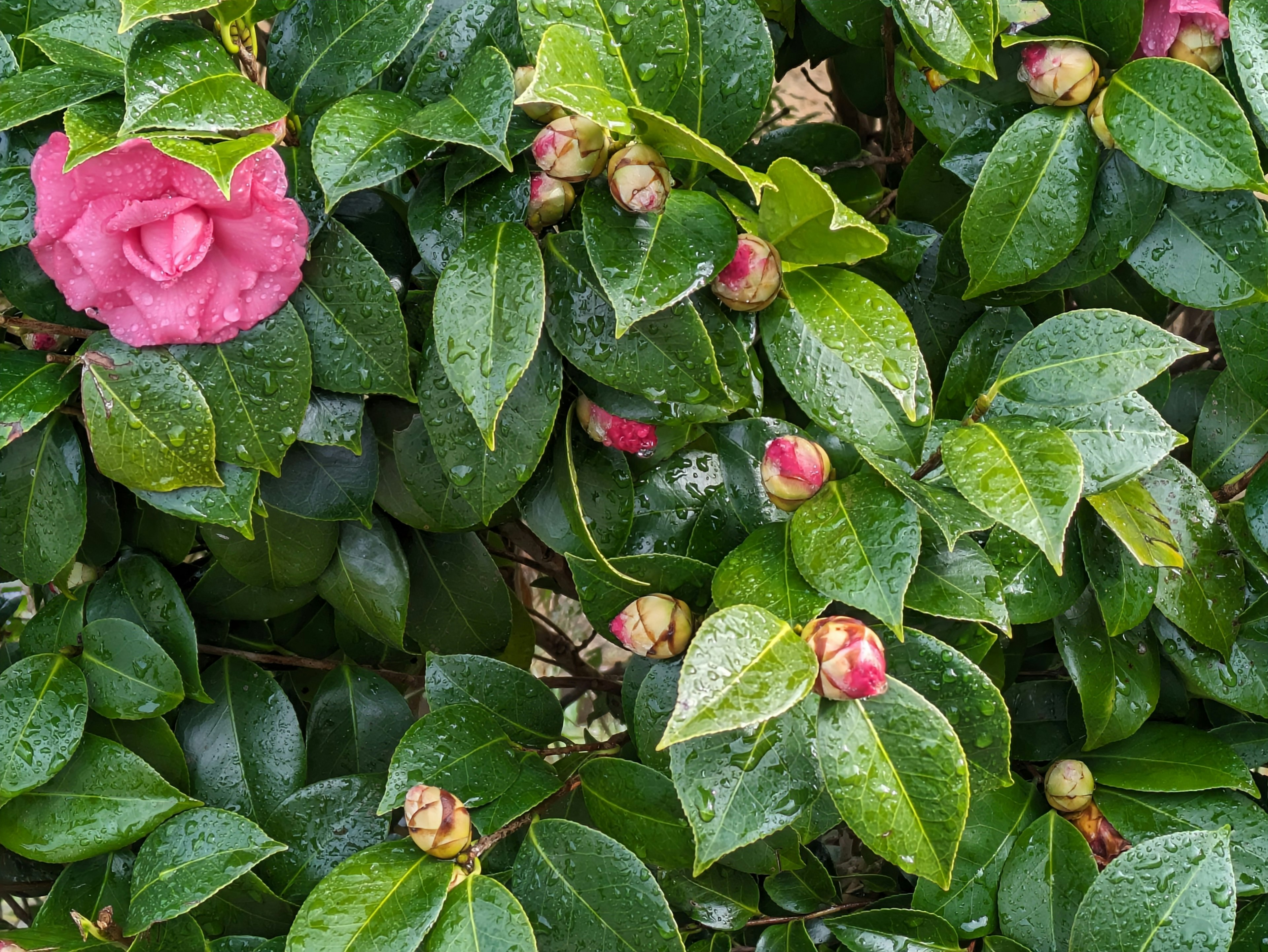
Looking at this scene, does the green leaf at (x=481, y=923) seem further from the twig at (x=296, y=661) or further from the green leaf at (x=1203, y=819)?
the green leaf at (x=1203, y=819)

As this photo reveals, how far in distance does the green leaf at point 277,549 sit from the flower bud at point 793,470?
422mm

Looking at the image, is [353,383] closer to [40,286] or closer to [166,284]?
[166,284]

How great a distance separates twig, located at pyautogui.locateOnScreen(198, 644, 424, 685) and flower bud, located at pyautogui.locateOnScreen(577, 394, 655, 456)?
0.42m

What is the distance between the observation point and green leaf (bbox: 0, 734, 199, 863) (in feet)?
2.69

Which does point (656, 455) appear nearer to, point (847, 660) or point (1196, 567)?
point (847, 660)

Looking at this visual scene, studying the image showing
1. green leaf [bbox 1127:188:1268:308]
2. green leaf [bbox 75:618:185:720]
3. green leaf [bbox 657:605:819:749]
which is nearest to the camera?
green leaf [bbox 657:605:819:749]

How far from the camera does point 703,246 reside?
25.6 inches

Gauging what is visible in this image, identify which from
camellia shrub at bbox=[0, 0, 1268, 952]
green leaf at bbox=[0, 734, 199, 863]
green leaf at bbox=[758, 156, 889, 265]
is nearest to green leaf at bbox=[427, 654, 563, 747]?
camellia shrub at bbox=[0, 0, 1268, 952]

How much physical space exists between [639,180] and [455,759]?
1.46ft

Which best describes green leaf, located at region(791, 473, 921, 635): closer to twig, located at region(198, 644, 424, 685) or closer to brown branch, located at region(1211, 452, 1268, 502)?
brown branch, located at region(1211, 452, 1268, 502)

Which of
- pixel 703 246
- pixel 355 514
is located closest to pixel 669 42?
pixel 703 246

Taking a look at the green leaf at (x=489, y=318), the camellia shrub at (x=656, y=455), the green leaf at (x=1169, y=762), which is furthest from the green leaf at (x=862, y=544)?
the green leaf at (x=1169, y=762)

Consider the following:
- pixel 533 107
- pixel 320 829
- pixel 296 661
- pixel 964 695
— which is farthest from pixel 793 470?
pixel 296 661

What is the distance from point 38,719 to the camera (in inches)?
32.6
